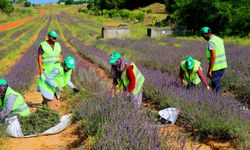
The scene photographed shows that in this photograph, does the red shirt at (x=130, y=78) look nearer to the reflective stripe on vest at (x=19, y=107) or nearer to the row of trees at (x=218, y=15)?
the reflective stripe on vest at (x=19, y=107)

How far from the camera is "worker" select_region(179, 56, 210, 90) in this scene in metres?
5.45

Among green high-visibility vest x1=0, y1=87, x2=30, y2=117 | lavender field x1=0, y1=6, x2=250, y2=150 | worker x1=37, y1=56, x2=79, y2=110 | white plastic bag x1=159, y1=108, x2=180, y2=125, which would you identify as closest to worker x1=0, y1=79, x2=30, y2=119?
green high-visibility vest x1=0, y1=87, x2=30, y2=117

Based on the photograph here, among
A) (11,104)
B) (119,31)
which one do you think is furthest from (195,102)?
(119,31)

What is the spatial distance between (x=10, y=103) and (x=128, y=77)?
1.58m

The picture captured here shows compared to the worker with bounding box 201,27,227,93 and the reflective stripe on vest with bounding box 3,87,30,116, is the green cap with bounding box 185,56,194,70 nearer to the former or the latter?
the worker with bounding box 201,27,227,93

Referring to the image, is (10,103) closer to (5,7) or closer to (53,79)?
(53,79)

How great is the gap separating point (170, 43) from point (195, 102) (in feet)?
37.3

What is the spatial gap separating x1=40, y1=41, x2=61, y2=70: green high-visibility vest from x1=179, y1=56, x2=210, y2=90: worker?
199cm

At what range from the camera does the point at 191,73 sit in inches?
227

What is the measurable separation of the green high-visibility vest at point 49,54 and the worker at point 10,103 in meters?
1.03

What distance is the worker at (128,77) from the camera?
14.6ft

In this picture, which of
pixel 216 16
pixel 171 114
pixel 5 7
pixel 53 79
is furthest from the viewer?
pixel 5 7

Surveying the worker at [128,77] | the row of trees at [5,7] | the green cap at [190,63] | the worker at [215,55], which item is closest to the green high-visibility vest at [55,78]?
the worker at [128,77]

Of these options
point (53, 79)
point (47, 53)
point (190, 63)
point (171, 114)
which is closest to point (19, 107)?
point (53, 79)
